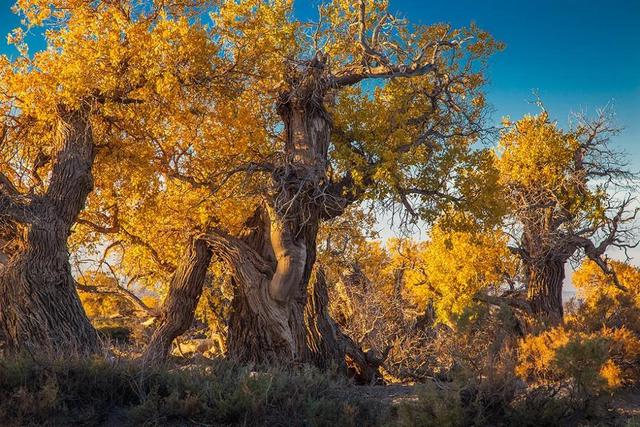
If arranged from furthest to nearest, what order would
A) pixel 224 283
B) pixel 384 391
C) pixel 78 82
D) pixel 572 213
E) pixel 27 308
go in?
Answer: pixel 572 213
pixel 224 283
pixel 78 82
pixel 27 308
pixel 384 391

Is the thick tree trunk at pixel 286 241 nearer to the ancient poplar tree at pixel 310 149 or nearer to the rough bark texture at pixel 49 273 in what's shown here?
the ancient poplar tree at pixel 310 149

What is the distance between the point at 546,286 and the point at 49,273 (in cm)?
1718

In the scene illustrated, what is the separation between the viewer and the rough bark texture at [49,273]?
40.2 ft

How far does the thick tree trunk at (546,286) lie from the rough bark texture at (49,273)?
16073 millimetres

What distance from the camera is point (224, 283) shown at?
65.9ft

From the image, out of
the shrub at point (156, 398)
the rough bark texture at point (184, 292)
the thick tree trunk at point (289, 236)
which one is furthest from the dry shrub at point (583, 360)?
the rough bark texture at point (184, 292)

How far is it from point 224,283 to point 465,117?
370 inches

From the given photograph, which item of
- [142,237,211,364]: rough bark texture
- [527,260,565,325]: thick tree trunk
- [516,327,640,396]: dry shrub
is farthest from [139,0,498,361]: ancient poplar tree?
[527,260,565,325]: thick tree trunk

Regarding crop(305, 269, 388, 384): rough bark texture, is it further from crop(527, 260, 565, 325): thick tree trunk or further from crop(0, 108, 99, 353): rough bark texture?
crop(527, 260, 565, 325): thick tree trunk

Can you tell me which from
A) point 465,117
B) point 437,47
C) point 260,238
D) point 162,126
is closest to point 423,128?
point 465,117

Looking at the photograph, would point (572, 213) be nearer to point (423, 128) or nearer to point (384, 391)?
point (423, 128)

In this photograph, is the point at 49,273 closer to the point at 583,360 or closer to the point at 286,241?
the point at 286,241

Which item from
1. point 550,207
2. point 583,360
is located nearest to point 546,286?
point 550,207

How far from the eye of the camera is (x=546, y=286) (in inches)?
898
